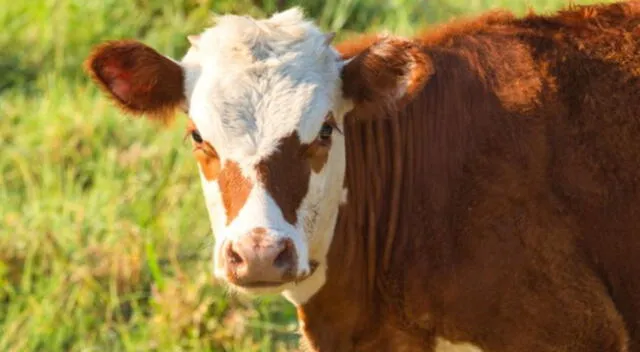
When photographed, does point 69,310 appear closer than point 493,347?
No

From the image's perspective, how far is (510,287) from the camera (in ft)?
20.1

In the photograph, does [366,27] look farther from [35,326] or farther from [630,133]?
[630,133]

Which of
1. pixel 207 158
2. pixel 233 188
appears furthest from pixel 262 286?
pixel 207 158

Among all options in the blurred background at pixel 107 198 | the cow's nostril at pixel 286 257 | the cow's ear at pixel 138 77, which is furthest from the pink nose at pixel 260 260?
the blurred background at pixel 107 198

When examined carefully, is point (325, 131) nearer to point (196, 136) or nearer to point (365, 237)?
point (196, 136)

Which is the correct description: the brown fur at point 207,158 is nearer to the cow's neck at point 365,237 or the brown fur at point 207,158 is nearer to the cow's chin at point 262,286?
the cow's chin at point 262,286

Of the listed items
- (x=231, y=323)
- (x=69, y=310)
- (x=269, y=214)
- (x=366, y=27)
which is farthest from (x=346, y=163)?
(x=366, y=27)

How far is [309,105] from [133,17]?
4.79 m

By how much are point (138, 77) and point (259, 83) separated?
576 mm

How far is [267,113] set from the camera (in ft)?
19.3

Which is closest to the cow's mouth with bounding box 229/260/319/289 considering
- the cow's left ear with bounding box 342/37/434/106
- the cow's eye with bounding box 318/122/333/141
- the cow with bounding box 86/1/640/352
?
the cow with bounding box 86/1/640/352

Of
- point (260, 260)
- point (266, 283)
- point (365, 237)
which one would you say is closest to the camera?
point (260, 260)

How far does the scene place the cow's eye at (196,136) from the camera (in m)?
6.00

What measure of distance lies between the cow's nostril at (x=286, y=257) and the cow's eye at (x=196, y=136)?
57cm
